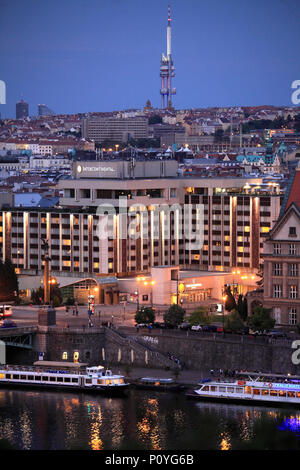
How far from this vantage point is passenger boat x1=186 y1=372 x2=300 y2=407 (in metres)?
57.2

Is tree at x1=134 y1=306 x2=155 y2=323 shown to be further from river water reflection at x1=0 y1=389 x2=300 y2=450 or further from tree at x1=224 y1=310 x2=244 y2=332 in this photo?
river water reflection at x1=0 y1=389 x2=300 y2=450

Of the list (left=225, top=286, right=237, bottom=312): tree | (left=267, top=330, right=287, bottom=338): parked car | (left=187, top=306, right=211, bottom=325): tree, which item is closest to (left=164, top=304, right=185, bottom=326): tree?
(left=187, top=306, right=211, bottom=325): tree

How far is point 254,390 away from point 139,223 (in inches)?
944

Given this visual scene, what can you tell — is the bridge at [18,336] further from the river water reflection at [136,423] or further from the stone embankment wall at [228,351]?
the stone embankment wall at [228,351]

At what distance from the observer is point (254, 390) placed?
58.1 m

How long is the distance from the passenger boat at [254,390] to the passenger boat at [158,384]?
3.23 feet

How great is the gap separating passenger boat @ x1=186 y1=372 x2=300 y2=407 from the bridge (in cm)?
1038

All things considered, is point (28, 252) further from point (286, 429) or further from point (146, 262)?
point (286, 429)

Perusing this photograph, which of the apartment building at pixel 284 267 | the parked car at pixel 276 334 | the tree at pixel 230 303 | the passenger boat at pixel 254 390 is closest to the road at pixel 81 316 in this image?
the tree at pixel 230 303

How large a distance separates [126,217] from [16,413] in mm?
24633

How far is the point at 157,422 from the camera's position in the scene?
54438mm
